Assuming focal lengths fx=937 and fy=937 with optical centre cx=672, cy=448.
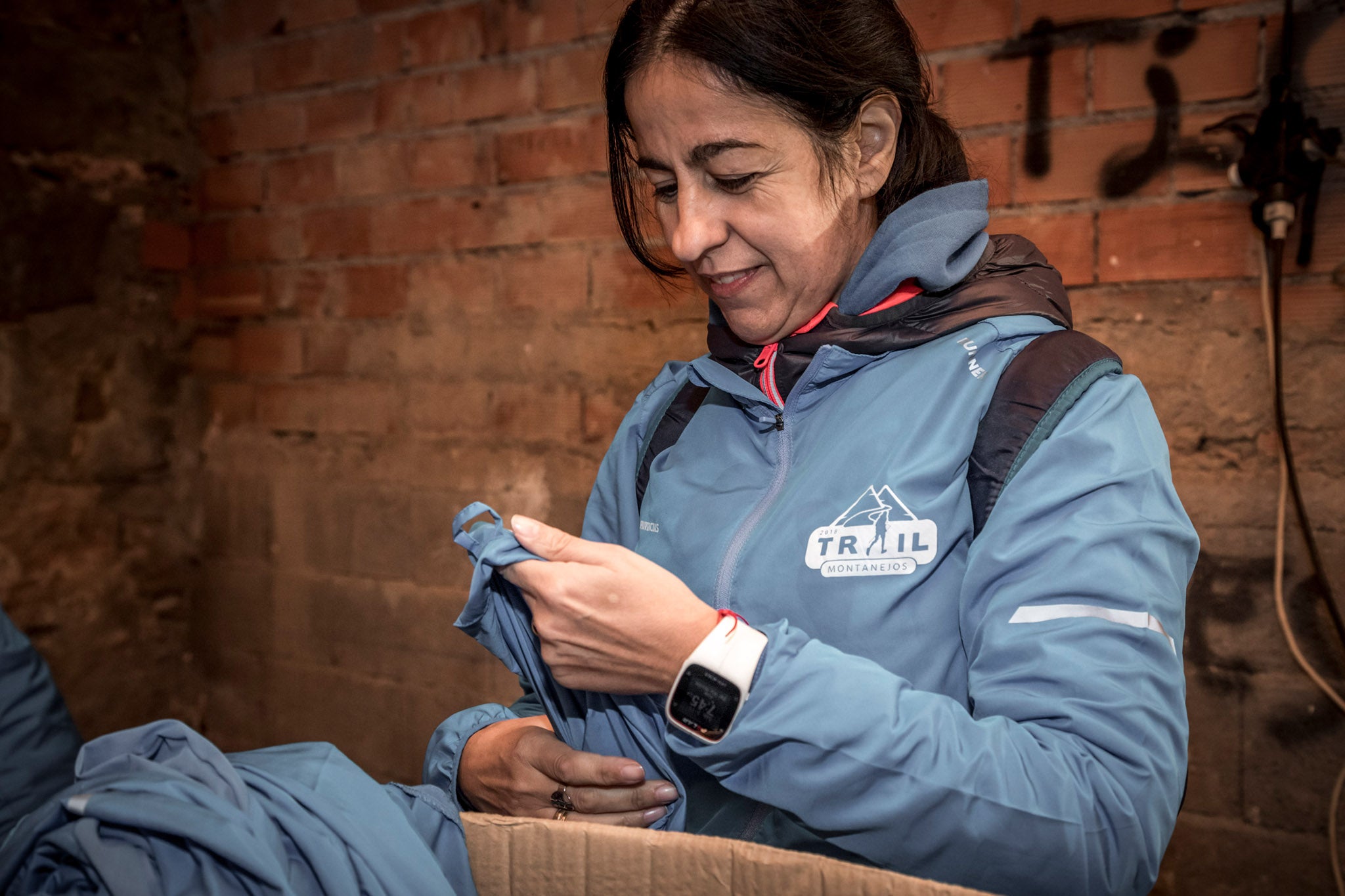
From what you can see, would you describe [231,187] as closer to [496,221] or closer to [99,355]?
[99,355]

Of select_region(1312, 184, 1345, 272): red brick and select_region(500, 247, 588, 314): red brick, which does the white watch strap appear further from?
select_region(500, 247, 588, 314): red brick

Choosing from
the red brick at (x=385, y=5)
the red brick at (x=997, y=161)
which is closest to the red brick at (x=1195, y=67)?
the red brick at (x=997, y=161)

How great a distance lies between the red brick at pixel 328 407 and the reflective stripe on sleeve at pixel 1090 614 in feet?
5.62

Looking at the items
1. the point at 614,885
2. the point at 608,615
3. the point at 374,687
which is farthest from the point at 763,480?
the point at 374,687

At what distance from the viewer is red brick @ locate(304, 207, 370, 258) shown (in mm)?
2162

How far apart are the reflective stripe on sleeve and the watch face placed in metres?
0.23

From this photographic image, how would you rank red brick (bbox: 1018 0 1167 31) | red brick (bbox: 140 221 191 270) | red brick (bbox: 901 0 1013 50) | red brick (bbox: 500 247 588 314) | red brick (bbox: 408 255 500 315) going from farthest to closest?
red brick (bbox: 140 221 191 270)
red brick (bbox: 408 255 500 315)
red brick (bbox: 500 247 588 314)
red brick (bbox: 901 0 1013 50)
red brick (bbox: 1018 0 1167 31)

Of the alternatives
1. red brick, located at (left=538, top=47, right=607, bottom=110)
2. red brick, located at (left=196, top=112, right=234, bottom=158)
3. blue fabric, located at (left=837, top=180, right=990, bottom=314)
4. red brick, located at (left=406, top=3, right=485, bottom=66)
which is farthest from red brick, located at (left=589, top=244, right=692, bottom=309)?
red brick, located at (left=196, top=112, right=234, bottom=158)

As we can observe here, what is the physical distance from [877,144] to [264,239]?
1827 mm

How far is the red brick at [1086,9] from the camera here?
54.9 inches

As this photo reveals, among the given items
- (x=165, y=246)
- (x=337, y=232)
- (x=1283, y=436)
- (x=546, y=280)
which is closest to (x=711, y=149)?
(x=1283, y=436)

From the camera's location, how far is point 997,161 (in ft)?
5.03

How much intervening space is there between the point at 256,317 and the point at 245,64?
613 mm

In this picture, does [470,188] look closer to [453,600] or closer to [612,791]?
[453,600]
